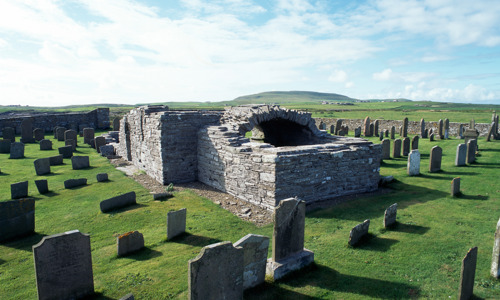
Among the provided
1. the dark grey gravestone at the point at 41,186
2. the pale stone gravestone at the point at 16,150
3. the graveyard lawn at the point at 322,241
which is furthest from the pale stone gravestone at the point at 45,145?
the dark grey gravestone at the point at 41,186

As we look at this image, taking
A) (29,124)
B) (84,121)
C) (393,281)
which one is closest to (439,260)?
(393,281)

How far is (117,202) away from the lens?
382 inches

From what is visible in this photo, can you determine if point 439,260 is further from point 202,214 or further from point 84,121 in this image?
point 84,121

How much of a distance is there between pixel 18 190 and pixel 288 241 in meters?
10.3

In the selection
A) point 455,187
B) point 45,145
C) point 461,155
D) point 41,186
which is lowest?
point 41,186

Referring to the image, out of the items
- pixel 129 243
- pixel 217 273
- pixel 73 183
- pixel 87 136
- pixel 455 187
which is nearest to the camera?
pixel 217 273

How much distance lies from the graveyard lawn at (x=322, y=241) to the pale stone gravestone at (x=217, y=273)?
0.67 metres

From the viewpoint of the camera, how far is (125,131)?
17750 mm

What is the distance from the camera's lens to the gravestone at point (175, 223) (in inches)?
293

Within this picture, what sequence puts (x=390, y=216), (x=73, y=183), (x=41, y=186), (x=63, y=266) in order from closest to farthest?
(x=63, y=266)
(x=390, y=216)
(x=41, y=186)
(x=73, y=183)

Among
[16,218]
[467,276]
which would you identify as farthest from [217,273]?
[16,218]

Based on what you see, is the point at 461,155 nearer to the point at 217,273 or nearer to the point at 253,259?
the point at 253,259

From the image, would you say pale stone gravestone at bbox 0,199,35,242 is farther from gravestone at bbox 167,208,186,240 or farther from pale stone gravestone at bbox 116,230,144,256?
gravestone at bbox 167,208,186,240

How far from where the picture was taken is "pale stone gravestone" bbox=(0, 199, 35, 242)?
741cm
